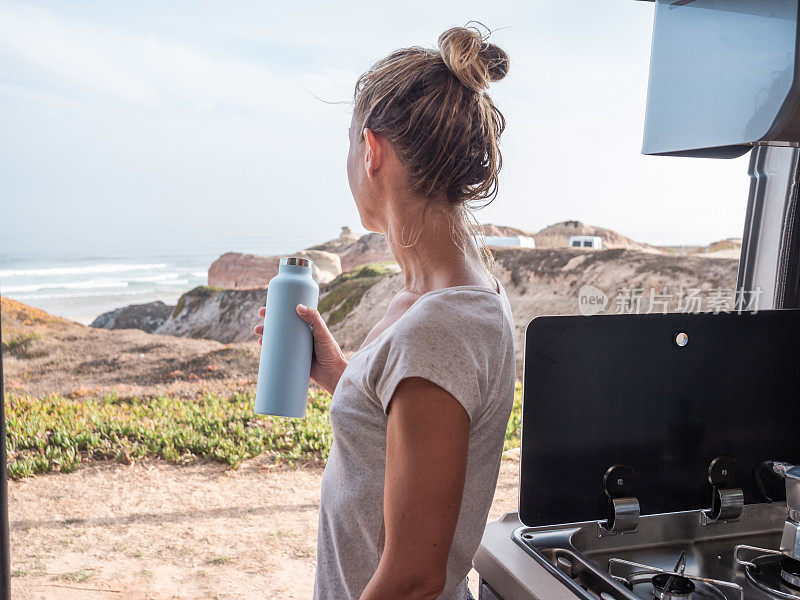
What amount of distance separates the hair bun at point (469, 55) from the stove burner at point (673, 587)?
611mm

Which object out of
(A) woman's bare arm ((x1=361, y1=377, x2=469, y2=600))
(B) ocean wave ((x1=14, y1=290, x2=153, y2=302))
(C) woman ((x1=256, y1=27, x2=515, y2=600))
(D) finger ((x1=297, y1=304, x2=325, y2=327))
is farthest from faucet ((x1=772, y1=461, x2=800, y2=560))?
(B) ocean wave ((x1=14, y1=290, x2=153, y2=302))

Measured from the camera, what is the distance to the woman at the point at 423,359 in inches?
22.0

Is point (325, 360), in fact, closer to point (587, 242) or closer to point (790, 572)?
point (790, 572)

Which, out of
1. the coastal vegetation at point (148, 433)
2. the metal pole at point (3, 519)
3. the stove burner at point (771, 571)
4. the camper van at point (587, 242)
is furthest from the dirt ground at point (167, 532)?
the stove burner at point (771, 571)

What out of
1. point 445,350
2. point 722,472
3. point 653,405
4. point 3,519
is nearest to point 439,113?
point 445,350

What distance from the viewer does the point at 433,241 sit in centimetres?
67

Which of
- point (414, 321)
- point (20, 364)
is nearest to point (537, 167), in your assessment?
point (20, 364)

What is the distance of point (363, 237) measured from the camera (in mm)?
4199

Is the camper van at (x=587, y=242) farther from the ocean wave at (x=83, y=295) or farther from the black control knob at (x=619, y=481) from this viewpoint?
the black control knob at (x=619, y=481)

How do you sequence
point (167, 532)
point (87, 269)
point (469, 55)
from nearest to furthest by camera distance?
point (469, 55) → point (167, 532) → point (87, 269)

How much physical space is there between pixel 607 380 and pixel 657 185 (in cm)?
394

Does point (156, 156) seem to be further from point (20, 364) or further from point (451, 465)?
point (451, 465)

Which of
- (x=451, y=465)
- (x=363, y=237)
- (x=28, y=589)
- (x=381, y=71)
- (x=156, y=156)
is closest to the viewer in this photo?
(x=451, y=465)

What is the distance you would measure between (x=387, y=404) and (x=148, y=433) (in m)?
3.25
